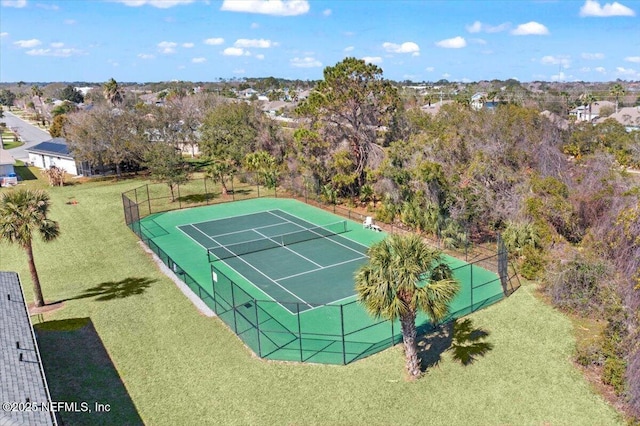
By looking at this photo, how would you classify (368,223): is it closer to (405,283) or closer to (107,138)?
(405,283)

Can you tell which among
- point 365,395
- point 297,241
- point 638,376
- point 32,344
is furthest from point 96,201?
point 638,376

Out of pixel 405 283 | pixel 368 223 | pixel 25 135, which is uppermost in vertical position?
pixel 25 135

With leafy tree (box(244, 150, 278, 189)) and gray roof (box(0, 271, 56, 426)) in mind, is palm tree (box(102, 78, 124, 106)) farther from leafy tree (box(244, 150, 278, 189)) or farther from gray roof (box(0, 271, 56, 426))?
gray roof (box(0, 271, 56, 426))

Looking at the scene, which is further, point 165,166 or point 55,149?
point 55,149

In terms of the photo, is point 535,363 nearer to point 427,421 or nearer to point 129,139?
point 427,421

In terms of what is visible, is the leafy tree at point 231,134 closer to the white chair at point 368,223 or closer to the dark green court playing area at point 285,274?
the dark green court playing area at point 285,274

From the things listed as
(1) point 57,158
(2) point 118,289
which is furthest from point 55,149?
(2) point 118,289

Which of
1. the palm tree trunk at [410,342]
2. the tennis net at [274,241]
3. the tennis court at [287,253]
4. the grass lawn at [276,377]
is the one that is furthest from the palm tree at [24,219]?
the palm tree trunk at [410,342]
